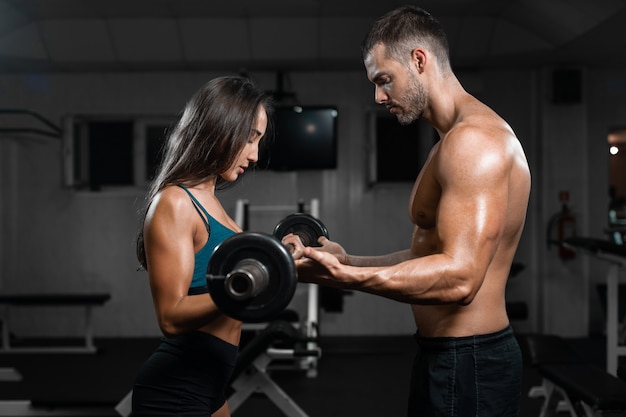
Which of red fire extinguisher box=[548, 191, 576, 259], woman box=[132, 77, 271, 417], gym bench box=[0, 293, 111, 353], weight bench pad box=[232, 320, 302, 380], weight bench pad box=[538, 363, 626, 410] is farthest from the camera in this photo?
red fire extinguisher box=[548, 191, 576, 259]

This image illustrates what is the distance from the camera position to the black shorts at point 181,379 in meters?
1.44

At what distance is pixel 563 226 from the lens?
18.6 ft

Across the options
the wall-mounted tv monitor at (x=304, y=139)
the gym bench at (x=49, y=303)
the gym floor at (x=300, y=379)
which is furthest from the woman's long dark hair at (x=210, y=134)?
the gym bench at (x=49, y=303)

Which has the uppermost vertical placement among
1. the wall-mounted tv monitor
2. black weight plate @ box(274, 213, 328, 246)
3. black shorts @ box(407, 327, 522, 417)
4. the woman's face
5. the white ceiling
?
the white ceiling

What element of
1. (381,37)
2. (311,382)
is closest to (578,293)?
(311,382)

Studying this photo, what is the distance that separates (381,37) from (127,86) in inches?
197

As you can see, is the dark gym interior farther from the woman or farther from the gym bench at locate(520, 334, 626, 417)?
the woman

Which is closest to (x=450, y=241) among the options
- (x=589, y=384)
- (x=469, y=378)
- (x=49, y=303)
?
(x=469, y=378)

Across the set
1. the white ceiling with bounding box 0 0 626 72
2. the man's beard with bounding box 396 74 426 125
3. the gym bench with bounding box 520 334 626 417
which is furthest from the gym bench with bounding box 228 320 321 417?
the white ceiling with bounding box 0 0 626 72

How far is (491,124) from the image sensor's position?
1.42m

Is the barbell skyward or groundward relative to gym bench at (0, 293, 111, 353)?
skyward

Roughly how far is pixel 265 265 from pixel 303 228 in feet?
2.30

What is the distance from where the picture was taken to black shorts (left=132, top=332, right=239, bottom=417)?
4.74 ft

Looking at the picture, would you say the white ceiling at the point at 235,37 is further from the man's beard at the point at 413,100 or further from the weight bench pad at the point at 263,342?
the man's beard at the point at 413,100
